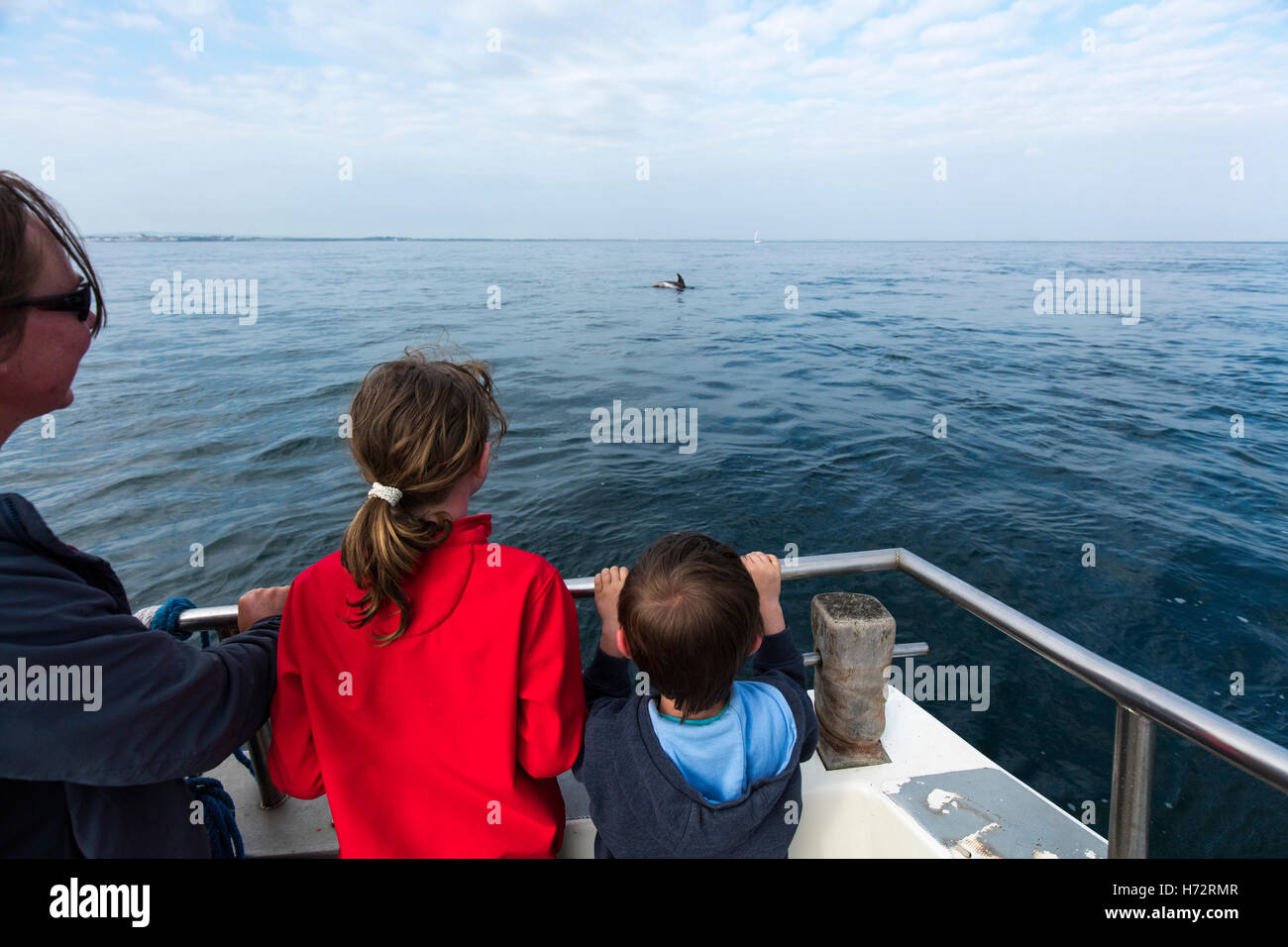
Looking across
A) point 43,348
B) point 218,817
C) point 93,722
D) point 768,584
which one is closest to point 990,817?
point 768,584

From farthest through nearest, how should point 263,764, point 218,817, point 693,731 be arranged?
point 263,764
point 218,817
point 693,731

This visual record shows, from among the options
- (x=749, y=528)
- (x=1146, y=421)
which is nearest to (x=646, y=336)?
(x=1146, y=421)

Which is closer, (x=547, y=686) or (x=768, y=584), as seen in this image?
(x=547, y=686)

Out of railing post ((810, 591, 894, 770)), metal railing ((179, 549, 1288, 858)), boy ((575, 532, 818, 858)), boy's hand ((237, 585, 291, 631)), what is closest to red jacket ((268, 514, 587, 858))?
boy ((575, 532, 818, 858))

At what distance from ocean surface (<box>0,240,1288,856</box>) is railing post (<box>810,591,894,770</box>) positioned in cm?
155

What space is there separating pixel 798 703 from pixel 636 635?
500mm

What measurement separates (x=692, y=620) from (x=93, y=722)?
104 centimetres

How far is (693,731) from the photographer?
1550 millimetres

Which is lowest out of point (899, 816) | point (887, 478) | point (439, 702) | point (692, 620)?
point (899, 816)

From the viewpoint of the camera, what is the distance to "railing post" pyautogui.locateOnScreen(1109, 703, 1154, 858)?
1.58 metres

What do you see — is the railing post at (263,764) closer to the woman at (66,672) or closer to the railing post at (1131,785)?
the woman at (66,672)

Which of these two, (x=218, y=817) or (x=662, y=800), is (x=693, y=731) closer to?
(x=662, y=800)

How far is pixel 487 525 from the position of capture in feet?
5.35
